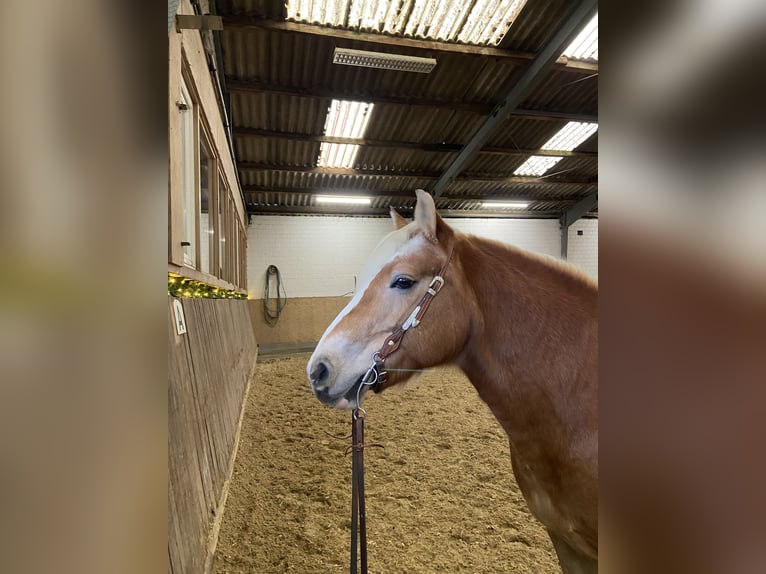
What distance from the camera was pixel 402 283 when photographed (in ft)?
4.33

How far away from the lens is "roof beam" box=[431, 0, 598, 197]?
167 inches

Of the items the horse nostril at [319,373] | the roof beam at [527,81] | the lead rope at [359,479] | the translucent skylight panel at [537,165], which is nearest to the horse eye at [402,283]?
the lead rope at [359,479]

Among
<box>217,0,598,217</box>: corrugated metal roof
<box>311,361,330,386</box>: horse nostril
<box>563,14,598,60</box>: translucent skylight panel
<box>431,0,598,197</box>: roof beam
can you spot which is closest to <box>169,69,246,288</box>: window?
<box>311,361,330,386</box>: horse nostril

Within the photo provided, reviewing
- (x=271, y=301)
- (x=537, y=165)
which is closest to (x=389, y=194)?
(x=537, y=165)

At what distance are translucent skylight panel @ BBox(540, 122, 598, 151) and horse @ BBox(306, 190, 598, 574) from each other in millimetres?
7034

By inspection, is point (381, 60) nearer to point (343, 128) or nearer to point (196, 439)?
point (343, 128)

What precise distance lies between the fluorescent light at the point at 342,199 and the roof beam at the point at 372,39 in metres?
4.60

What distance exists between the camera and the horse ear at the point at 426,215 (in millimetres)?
1296

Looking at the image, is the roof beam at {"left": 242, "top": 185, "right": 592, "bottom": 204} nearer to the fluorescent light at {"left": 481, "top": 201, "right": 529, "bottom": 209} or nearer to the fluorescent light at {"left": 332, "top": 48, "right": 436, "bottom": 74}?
the fluorescent light at {"left": 481, "top": 201, "right": 529, "bottom": 209}

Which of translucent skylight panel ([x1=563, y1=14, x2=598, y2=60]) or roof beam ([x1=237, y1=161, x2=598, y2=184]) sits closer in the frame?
translucent skylight panel ([x1=563, y1=14, x2=598, y2=60])

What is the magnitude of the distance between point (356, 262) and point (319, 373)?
8.87 m

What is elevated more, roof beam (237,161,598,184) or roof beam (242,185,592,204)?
roof beam (237,161,598,184)

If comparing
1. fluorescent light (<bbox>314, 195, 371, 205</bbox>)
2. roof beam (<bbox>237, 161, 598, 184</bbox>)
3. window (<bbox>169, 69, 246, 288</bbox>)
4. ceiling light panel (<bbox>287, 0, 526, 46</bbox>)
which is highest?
ceiling light panel (<bbox>287, 0, 526, 46</bbox>)
